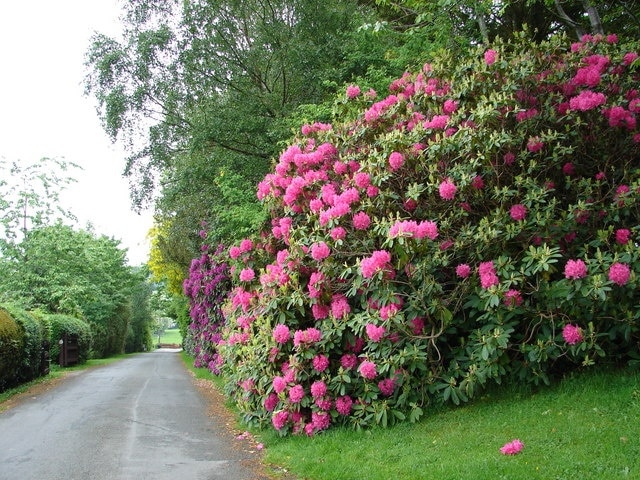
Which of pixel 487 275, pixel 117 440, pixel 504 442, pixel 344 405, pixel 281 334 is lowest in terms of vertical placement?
pixel 504 442

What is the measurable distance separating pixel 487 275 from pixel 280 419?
3.18 meters

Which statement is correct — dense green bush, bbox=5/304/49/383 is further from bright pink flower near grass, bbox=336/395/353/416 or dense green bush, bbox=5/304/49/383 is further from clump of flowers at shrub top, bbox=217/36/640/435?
bright pink flower near grass, bbox=336/395/353/416

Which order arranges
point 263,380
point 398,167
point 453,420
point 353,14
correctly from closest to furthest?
point 453,420, point 398,167, point 263,380, point 353,14

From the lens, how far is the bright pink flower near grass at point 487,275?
5695mm

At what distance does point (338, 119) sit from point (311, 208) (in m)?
2.74

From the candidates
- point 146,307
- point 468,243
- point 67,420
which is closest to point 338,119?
point 468,243

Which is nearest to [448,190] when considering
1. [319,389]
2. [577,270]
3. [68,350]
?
[577,270]

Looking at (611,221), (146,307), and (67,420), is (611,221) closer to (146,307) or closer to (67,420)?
(67,420)

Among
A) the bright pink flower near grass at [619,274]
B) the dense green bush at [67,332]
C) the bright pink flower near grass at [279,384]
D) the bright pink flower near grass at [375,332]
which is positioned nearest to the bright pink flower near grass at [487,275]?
the bright pink flower near grass at [619,274]

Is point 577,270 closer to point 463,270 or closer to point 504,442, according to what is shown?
point 463,270

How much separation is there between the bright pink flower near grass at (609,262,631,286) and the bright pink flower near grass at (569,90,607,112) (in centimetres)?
220

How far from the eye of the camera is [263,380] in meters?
7.22

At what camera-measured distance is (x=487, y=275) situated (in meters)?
5.77

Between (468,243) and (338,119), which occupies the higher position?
(338,119)
